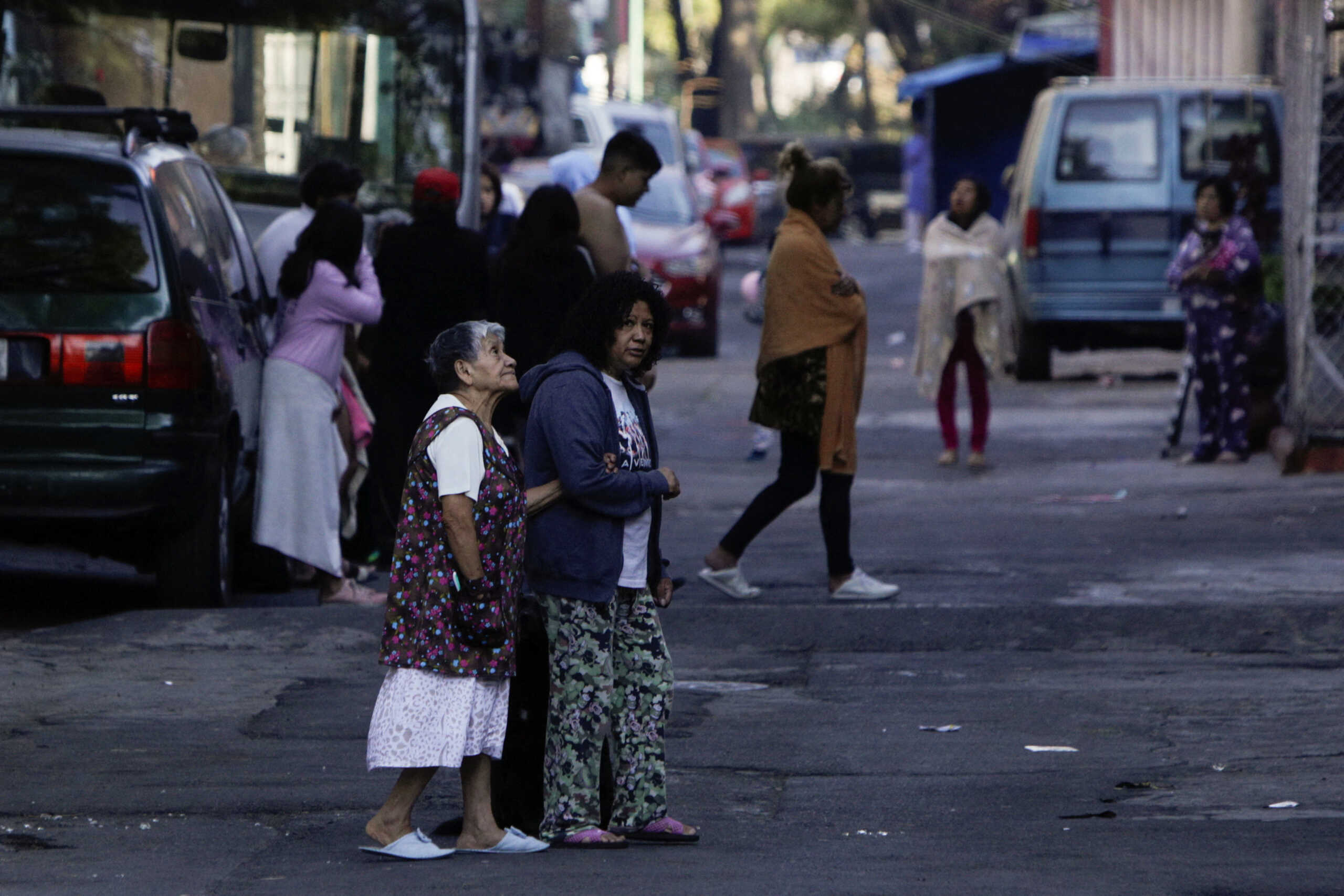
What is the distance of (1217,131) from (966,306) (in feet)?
16.7

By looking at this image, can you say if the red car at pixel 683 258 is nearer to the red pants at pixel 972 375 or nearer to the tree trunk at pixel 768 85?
the red pants at pixel 972 375

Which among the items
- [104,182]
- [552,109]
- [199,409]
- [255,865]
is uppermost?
[552,109]

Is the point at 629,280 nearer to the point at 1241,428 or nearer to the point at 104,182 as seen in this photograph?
the point at 104,182

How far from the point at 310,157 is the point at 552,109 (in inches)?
391

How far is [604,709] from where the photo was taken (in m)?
5.53

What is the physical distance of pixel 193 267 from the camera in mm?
8672

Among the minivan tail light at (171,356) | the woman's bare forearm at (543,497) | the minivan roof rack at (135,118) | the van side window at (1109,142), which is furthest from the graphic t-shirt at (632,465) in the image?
the van side window at (1109,142)

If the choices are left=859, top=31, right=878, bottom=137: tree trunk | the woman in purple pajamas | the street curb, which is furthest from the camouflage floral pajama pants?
left=859, top=31, right=878, bottom=137: tree trunk

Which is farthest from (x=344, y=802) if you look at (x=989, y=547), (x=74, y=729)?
(x=989, y=547)

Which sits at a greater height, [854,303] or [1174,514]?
[854,303]

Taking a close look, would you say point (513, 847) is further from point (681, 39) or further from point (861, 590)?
point (681, 39)

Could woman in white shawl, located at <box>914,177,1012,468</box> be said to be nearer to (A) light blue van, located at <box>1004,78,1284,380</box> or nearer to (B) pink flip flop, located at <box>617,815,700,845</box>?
(A) light blue van, located at <box>1004,78,1284,380</box>

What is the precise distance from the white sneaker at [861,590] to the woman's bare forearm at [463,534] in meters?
4.08

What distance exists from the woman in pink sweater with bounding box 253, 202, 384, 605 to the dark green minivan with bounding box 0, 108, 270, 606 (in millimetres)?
458
